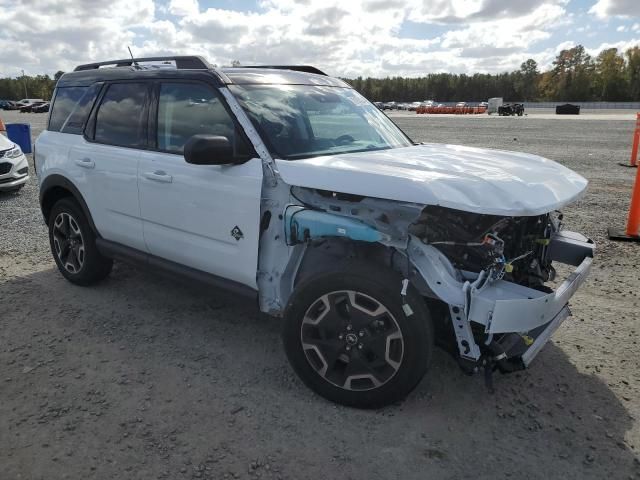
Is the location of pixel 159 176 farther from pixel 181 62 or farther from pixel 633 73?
pixel 633 73

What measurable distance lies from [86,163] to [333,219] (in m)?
2.62

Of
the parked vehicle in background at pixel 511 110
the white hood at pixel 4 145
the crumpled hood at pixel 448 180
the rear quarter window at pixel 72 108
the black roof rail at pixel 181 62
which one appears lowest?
the parked vehicle in background at pixel 511 110

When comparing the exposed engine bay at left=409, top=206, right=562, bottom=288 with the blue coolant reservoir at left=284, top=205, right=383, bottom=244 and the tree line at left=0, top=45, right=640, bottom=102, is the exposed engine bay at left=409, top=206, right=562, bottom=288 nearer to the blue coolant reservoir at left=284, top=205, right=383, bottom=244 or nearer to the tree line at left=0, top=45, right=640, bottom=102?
the blue coolant reservoir at left=284, top=205, right=383, bottom=244

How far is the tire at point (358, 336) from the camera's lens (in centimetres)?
284

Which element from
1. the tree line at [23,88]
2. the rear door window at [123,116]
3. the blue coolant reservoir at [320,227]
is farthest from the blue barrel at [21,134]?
the tree line at [23,88]

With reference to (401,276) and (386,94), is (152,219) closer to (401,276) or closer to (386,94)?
(401,276)

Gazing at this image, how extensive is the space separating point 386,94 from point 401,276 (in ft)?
467

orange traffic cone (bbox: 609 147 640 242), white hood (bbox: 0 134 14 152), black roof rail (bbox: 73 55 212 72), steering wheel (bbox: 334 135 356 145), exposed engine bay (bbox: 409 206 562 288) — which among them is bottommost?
orange traffic cone (bbox: 609 147 640 242)

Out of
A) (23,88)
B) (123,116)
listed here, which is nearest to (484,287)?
(123,116)

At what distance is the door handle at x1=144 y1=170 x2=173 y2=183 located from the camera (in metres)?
3.79

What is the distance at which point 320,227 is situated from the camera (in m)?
3.07

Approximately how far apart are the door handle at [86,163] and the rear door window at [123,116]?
191 mm

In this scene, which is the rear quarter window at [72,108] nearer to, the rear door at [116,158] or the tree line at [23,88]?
the rear door at [116,158]

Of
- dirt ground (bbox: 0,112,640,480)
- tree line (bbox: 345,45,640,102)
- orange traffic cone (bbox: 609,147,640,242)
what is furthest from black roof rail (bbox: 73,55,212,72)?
tree line (bbox: 345,45,640,102)
